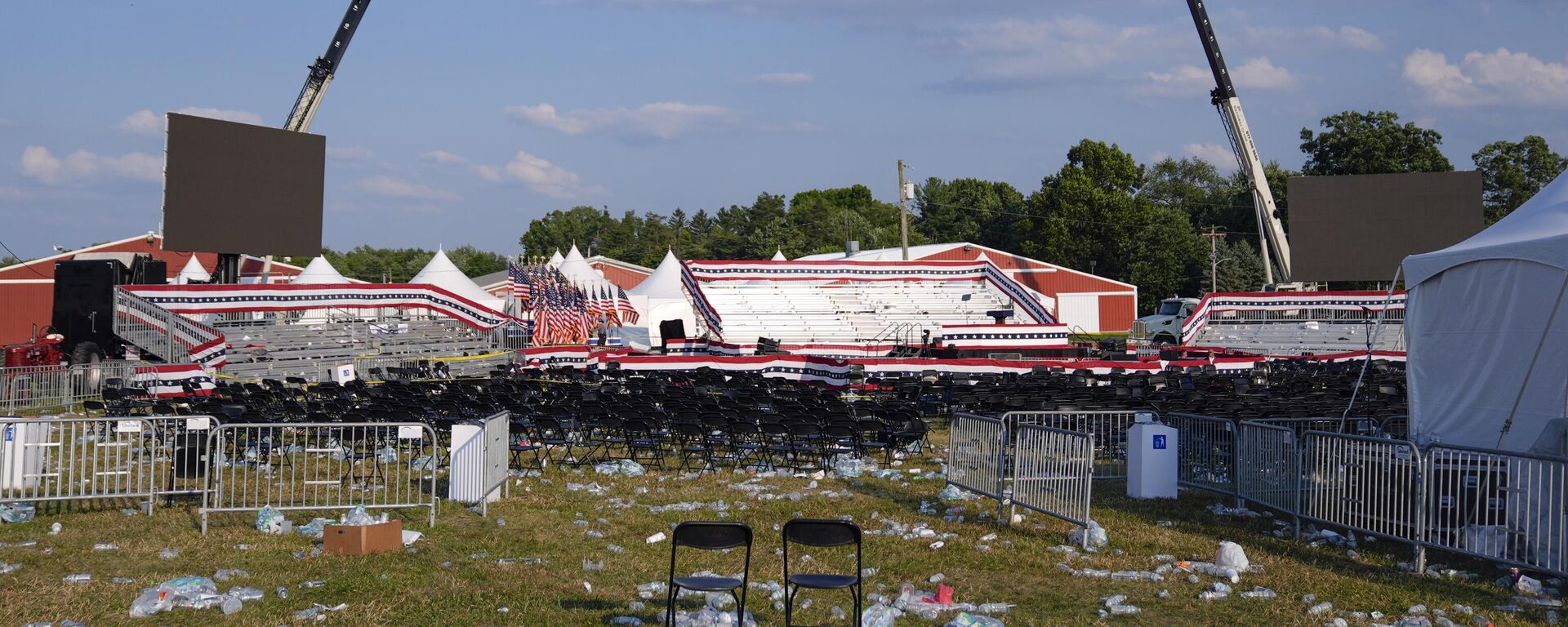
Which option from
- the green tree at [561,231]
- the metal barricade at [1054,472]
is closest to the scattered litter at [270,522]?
the metal barricade at [1054,472]

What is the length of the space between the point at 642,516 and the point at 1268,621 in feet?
18.0

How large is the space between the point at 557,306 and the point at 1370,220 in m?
29.2

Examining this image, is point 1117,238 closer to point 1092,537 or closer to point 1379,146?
point 1379,146

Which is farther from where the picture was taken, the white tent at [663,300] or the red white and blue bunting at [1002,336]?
the white tent at [663,300]

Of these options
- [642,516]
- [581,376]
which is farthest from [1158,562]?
[581,376]

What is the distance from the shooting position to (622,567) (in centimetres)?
Answer: 855

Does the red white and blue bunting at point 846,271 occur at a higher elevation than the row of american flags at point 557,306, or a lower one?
higher

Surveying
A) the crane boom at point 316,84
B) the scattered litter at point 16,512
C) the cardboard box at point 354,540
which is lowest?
the scattered litter at point 16,512

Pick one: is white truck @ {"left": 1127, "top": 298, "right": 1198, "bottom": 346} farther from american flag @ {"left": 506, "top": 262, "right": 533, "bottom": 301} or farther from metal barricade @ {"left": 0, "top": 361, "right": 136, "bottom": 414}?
metal barricade @ {"left": 0, "top": 361, "right": 136, "bottom": 414}

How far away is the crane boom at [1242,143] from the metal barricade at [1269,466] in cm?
4154

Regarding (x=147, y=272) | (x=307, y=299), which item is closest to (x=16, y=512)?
(x=307, y=299)

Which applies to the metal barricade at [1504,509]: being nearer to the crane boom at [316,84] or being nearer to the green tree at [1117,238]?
the crane boom at [316,84]

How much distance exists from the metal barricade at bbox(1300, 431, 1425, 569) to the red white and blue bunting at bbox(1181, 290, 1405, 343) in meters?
32.5

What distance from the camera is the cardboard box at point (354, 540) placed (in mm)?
8781
